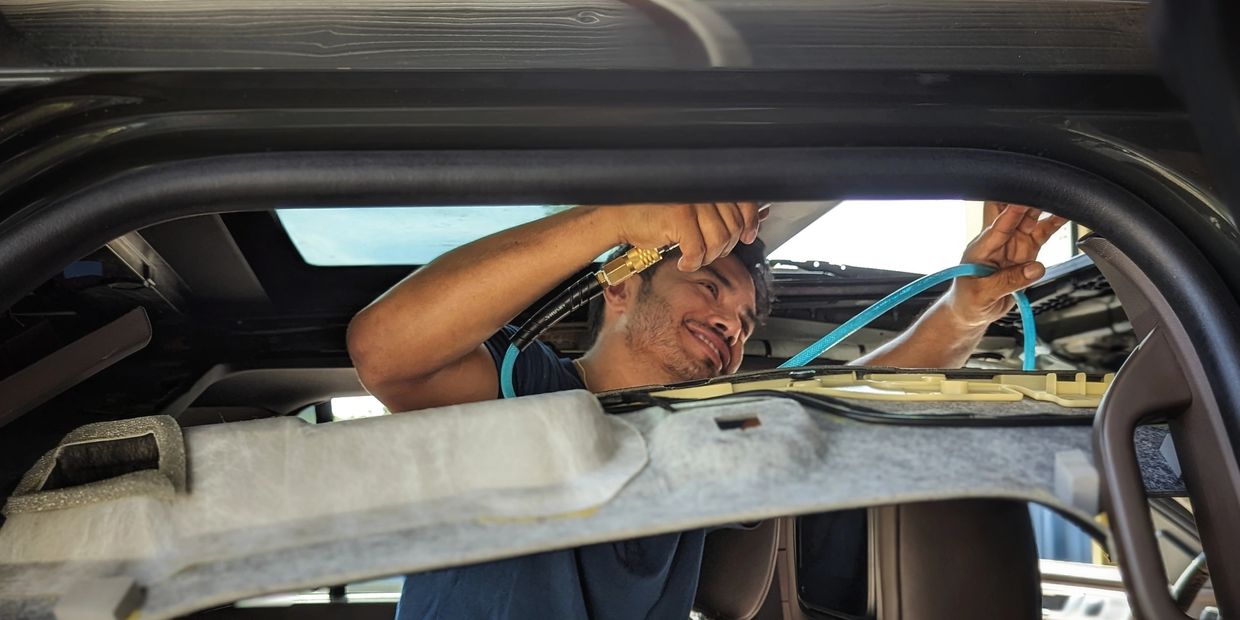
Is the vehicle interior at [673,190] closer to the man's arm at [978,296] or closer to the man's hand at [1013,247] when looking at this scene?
the man's arm at [978,296]

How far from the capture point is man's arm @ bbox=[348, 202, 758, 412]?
92 centimetres

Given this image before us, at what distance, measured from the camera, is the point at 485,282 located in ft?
3.69

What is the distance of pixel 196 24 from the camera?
1.81 feet

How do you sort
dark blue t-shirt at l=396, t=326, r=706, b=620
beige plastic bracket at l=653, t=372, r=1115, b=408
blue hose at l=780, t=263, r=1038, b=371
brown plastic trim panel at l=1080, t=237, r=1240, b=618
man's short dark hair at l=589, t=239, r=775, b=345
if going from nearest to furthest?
brown plastic trim panel at l=1080, t=237, r=1240, b=618
beige plastic bracket at l=653, t=372, r=1115, b=408
blue hose at l=780, t=263, r=1038, b=371
dark blue t-shirt at l=396, t=326, r=706, b=620
man's short dark hair at l=589, t=239, r=775, b=345

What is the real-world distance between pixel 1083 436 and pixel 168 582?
0.63 meters

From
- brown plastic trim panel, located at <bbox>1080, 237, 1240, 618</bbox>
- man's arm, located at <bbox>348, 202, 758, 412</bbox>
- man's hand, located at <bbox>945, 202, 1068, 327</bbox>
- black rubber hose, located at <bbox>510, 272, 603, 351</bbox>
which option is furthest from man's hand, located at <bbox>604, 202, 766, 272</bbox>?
man's hand, located at <bbox>945, 202, 1068, 327</bbox>

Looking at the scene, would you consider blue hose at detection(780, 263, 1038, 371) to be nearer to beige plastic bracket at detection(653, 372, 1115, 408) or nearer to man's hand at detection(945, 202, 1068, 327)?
man's hand at detection(945, 202, 1068, 327)

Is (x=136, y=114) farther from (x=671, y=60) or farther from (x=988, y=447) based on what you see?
(x=988, y=447)

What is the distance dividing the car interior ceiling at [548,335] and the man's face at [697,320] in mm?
123

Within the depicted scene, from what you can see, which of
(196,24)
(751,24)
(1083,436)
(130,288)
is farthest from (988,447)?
(130,288)

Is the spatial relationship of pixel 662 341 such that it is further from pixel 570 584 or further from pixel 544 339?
pixel 570 584

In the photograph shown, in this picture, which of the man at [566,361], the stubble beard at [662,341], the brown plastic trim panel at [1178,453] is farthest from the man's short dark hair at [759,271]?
the brown plastic trim panel at [1178,453]

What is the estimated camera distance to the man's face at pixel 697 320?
1776 mm

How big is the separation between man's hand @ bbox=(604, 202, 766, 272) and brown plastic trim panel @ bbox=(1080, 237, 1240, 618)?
1.32 ft
